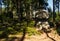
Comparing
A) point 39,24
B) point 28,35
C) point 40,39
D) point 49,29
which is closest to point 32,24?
point 39,24

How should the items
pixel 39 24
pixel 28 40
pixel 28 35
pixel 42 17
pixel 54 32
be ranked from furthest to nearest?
pixel 42 17 → pixel 39 24 → pixel 54 32 → pixel 28 35 → pixel 28 40

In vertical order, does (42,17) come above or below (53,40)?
above

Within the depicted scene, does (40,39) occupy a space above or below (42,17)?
below

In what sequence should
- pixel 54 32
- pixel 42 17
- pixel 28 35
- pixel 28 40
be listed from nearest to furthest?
pixel 28 40
pixel 28 35
pixel 54 32
pixel 42 17

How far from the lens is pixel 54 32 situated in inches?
486

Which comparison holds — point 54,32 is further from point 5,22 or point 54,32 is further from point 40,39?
point 5,22

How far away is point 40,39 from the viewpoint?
10422 mm

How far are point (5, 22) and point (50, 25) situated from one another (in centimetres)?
441

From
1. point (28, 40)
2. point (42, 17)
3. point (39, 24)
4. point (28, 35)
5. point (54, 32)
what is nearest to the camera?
point (28, 40)

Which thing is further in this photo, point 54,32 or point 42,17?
point 42,17

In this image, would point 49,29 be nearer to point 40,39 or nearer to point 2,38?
point 40,39

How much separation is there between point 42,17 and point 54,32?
8.77ft

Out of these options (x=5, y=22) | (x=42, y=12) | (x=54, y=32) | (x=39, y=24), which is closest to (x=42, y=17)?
(x=42, y=12)

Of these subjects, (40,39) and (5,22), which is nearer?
(40,39)
